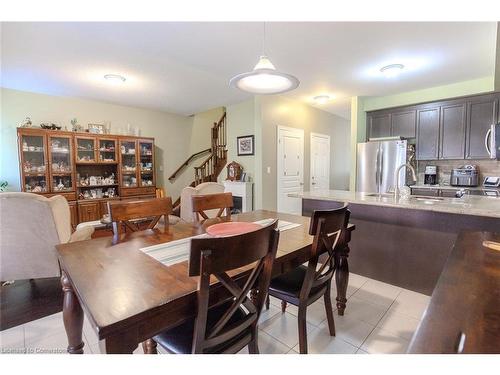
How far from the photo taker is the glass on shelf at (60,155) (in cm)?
434

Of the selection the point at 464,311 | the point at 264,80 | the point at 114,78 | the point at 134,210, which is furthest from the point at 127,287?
the point at 114,78

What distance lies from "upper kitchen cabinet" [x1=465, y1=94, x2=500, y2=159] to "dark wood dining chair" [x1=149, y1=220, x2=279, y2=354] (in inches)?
170

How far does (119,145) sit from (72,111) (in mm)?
1010

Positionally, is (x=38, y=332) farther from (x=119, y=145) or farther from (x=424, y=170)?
(x=424, y=170)

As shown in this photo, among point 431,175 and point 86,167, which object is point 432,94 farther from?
point 86,167

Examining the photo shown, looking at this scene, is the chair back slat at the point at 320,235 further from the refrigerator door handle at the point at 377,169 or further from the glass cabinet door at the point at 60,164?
the glass cabinet door at the point at 60,164

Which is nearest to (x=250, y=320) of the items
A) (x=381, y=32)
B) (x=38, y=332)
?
(x=38, y=332)

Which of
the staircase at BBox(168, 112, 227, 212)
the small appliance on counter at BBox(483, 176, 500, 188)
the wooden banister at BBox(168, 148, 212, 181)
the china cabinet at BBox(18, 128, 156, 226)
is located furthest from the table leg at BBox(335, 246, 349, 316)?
the wooden banister at BBox(168, 148, 212, 181)

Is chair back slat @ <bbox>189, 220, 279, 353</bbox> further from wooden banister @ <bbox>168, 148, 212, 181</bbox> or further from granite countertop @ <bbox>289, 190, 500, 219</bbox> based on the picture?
wooden banister @ <bbox>168, 148, 212, 181</bbox>

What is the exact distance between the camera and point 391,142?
4.22 meters

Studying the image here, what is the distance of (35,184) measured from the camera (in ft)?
14.0

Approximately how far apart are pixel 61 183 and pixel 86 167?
528 millimetres

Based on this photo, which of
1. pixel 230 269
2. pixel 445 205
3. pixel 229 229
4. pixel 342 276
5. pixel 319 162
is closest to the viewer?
pixel 230 269

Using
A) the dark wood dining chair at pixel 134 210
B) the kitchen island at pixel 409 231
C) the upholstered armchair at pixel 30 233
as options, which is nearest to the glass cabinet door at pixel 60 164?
the upholstered armchair at pixel 30 233
